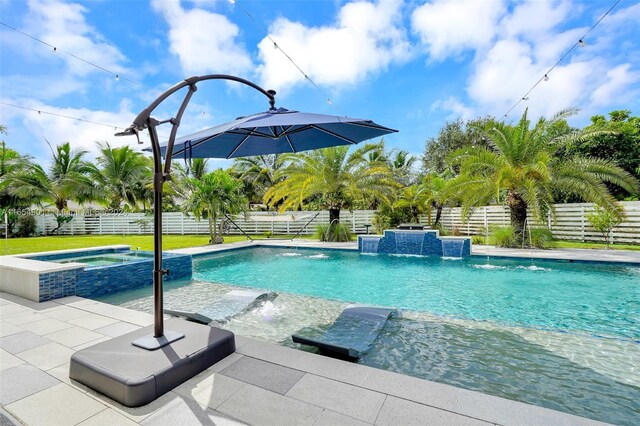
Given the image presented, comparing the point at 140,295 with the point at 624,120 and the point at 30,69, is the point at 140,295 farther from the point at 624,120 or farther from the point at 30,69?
the point at 624,120

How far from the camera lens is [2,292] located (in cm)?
515

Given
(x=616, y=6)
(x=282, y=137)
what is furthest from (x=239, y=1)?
(x=616, y=6)

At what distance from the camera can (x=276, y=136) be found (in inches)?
190

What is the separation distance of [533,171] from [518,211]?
1.47 m

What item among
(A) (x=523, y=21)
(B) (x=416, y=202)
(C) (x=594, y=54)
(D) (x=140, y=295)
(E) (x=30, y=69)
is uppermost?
(A) (x=523, y=21)

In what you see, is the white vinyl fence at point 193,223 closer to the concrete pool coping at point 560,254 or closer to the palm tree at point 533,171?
the concrete pool coping at point 560,254

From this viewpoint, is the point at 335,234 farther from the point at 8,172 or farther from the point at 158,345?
the point at 8,172

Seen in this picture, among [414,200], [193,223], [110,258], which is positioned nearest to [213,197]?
[110,258]

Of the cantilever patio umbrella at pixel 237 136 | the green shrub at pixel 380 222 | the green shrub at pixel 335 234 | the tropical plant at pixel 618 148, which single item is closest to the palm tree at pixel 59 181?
the green shrub at pixel 335 234

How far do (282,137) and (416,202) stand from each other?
36.4 ft

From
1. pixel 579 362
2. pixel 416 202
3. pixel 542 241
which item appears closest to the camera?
pixel 579 362

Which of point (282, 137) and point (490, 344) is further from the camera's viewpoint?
point (282, 137)

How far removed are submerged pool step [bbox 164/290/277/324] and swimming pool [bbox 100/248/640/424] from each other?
0.18 m

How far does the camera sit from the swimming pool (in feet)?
8.52
